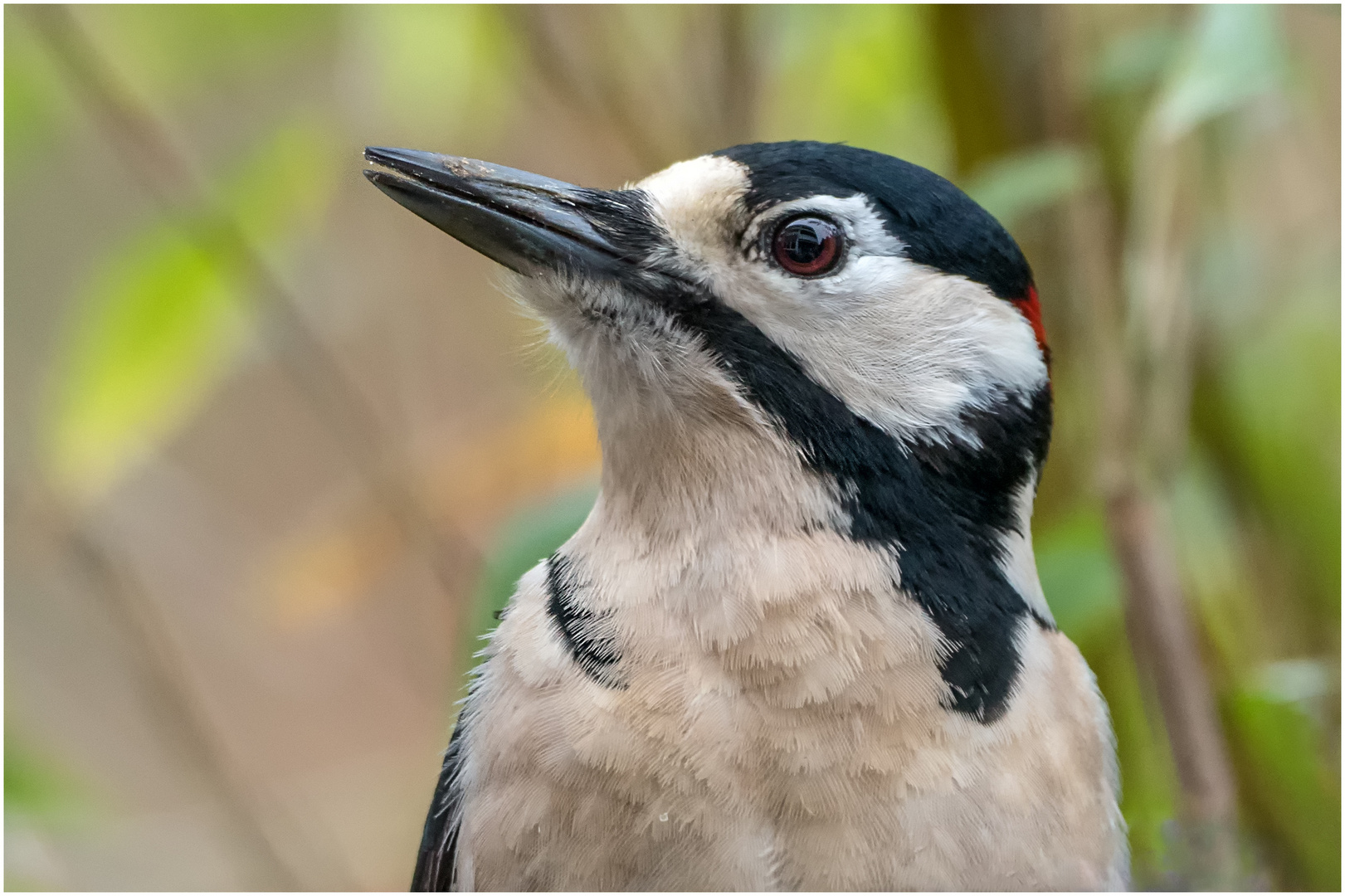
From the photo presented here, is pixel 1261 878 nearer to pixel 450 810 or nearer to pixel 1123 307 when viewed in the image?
pixel 1123 307

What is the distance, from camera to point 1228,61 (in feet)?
4.14

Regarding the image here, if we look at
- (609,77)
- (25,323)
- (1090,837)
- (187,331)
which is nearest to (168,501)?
(25,323)

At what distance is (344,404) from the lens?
80.0 inches

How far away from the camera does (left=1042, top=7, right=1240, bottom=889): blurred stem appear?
4.55 feet

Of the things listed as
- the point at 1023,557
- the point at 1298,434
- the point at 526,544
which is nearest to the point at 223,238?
the point at 526,544

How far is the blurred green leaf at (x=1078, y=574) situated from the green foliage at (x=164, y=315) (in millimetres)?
1080

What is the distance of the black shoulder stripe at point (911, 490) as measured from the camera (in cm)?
98

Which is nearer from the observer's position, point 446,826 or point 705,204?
point 705,204

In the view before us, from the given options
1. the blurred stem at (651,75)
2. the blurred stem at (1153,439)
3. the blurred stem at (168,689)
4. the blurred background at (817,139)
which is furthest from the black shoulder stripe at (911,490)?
the blurred stem at (168,689)

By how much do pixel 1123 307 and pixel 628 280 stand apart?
0.89m

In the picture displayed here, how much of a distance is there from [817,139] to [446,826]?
44.0 inches

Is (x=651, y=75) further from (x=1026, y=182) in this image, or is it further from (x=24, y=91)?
(x=24, y=91)

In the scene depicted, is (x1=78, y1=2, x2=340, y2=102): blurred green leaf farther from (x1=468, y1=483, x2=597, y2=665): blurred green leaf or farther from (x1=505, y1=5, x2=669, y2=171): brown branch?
(x1=468, y1=483, x2=597, y2=665): blurred green leaf

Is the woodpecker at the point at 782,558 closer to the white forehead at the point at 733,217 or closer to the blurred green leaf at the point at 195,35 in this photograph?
the white forehead at the point at 733,217
